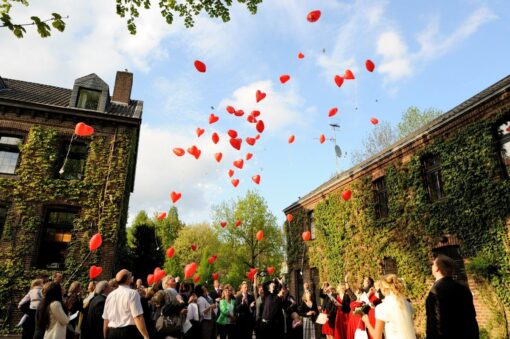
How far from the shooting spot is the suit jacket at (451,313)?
10.7 feet

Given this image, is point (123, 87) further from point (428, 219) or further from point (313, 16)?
point (428, 219)

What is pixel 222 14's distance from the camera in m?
5.76

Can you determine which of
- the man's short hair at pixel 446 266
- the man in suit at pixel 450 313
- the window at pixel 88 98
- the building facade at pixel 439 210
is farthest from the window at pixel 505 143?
the window at pixel 88 98

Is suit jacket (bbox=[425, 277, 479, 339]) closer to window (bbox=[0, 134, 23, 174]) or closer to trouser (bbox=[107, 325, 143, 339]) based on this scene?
trouser (bbox=[107, 325, 143, 339])

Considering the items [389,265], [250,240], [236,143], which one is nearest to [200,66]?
[236,143]

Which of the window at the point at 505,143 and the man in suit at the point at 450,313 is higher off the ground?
the window at the point at 505,143

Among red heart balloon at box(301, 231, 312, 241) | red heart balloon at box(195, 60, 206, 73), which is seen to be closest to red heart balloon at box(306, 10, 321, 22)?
red heart balloon at box(195, 60, 206, 73)

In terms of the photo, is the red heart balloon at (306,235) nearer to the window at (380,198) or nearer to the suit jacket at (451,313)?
the window at (380,198)

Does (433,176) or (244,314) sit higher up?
(433,176)

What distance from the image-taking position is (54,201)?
1398 cm

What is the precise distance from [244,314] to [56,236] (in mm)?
9675

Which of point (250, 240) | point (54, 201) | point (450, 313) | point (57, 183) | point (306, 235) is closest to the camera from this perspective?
point (450, 313)

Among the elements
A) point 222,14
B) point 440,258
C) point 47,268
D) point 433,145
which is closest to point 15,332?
point 47,268

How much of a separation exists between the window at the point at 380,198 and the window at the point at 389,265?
1.98m
